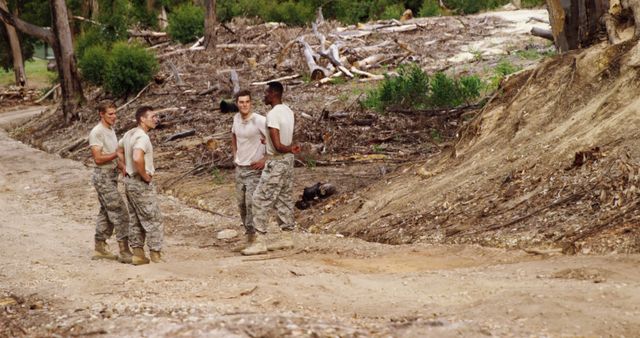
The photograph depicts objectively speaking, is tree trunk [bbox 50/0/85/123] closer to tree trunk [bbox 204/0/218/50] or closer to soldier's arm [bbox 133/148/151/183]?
tree trunk [bbox 204/0/218/50]

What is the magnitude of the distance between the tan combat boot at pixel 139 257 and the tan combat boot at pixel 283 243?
1332mm

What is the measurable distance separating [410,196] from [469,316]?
486cm

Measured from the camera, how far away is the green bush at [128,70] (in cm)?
2648

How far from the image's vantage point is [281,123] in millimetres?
10531

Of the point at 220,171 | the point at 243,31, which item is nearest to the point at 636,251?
the point at 220,171

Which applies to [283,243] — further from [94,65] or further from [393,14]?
[393,14]

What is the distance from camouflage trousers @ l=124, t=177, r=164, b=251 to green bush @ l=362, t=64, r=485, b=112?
902 cm

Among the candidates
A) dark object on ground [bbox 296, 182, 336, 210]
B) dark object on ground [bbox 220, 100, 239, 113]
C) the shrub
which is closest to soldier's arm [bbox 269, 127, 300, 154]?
→ dark object on ground [bbox 296, 182, 336, 210]

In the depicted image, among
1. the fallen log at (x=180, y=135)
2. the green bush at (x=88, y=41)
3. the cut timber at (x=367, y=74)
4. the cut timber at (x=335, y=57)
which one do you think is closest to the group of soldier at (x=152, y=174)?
the fallen log at (x=180, y=135)

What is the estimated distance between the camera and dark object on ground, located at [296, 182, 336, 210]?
44.1 feet

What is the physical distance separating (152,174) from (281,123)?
1.37 meters

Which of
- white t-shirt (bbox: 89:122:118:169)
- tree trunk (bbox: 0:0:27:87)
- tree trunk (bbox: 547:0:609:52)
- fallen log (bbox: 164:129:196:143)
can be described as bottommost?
tree trunk (bbox: 0:0:27:87)

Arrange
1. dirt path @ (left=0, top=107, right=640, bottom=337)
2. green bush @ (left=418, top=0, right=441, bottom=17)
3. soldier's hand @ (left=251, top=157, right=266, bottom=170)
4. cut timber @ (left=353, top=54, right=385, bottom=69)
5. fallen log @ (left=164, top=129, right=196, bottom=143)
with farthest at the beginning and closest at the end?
1. green bush @ (left=418, top=0, right=441, bottom=17)
2. cut timber @ (left=353, top=54, right=385, bottom=69)
3. fallen log @ (left=164, top=129, right=196, bottom=143)
4. soldier's hand @ (left=251, top=157, right=266, bottom=170)
5. dirt path @ (left=0, top=107, right=640, bottom=337)

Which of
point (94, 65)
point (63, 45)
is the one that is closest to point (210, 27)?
point (94, 65)
